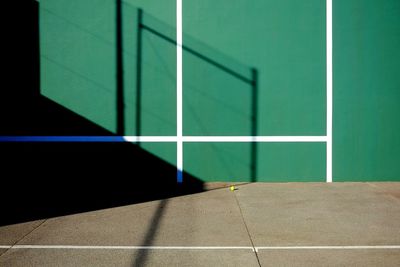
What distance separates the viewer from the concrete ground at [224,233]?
20.1 ft

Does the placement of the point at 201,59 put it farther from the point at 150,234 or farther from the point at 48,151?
the point at 150,234

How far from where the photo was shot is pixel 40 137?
10.9 meters

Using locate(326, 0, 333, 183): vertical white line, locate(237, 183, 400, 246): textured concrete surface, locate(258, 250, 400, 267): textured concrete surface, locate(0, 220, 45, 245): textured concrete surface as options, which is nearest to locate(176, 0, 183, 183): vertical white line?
locate(237, 183, 400, 246): textured concrete surface

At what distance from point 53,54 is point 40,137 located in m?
2.01

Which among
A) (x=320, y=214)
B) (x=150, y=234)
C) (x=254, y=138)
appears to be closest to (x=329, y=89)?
(x=254, y=138)

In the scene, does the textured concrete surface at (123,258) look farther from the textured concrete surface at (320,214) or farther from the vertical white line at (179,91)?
the vertical white line at (179,91)

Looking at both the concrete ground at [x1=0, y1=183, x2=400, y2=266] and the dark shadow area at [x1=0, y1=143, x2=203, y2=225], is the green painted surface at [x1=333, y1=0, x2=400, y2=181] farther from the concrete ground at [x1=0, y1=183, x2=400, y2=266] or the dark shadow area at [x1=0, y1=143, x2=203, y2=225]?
the dark shadow area at [x1=0, y1=143, x2=203, y2=225]

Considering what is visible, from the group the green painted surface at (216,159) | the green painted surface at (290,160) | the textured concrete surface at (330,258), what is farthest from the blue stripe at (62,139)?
the textured concrete surface at (330,258)

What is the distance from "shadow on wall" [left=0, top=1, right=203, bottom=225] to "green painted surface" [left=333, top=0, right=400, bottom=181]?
381cm

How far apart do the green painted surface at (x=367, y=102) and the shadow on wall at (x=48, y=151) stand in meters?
3.81

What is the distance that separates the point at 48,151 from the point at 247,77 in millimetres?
5097

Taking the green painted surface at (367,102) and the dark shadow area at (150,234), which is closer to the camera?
the dark shadow area at (150,234)

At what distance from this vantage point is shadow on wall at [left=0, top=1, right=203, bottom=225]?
10.9 metres

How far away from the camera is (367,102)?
11094 mm
